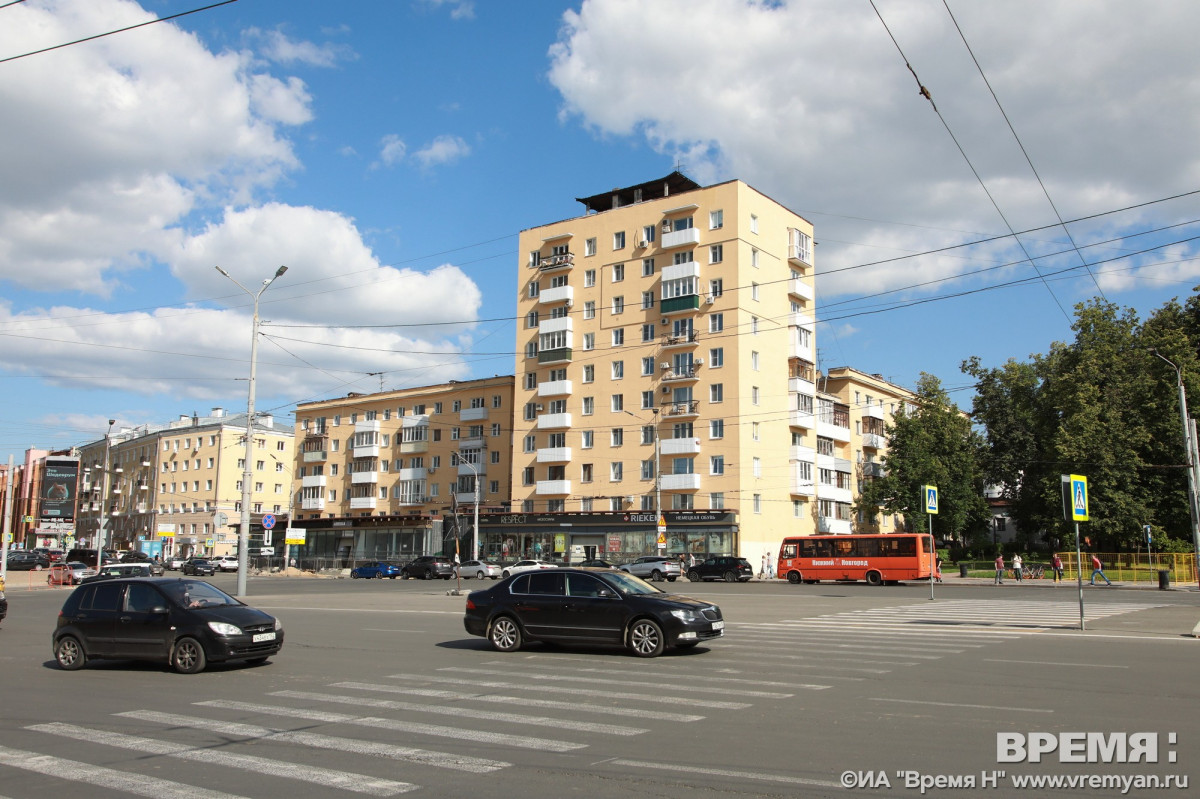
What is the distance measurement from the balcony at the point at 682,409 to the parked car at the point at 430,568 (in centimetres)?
1874

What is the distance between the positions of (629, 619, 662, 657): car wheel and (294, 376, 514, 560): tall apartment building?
61057 mm

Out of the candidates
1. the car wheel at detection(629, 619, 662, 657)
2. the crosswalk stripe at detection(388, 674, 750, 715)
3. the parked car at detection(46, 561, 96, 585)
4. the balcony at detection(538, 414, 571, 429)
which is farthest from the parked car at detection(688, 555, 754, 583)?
the crosswalk stripe at detection(388, 674, 750, 715)

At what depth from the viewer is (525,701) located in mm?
10492

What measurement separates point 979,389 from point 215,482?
77.0 m

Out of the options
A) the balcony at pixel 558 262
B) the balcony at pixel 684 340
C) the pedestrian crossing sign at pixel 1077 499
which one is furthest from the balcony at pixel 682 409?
the pedestrian crossing sign at pixel 1077 499

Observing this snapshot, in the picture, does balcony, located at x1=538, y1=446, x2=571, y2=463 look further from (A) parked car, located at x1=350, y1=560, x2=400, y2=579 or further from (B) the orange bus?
(B) the orange bus

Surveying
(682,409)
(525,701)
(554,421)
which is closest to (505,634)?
(525,701)

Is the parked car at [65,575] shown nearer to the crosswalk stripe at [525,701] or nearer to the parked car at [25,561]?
the parked car at [25,561]

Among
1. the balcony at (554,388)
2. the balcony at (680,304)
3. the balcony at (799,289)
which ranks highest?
the balcony at (799,289)

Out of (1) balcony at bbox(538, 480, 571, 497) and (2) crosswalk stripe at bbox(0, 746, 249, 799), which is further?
(1) balcony at bbox(538, 480, 571, 497)

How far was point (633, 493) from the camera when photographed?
6669 cm

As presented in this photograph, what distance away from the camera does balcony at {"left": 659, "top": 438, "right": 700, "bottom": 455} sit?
64.0 meters

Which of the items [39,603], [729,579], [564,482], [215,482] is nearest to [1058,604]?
[729,579]

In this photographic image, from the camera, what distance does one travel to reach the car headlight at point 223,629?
1302cm
